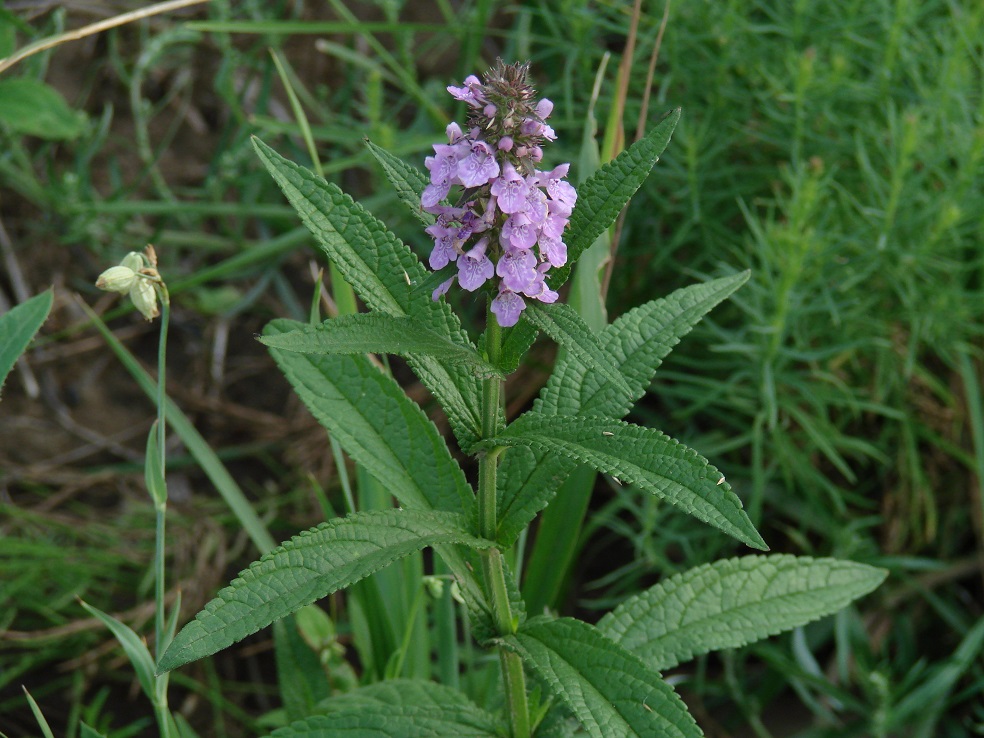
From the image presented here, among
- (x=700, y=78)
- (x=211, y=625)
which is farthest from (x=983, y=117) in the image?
(x=211, y=625)

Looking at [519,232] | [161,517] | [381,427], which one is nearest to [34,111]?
[161,517]

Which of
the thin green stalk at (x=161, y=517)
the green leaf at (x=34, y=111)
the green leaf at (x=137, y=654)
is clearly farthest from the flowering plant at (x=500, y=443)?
the green leaf at (x=34, y=111)

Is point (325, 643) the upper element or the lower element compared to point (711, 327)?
lower

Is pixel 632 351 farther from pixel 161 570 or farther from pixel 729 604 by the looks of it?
pixel 161 570

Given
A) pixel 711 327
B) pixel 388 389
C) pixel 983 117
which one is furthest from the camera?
pixel 711 327

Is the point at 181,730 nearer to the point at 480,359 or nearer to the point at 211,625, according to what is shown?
the point at 211,625

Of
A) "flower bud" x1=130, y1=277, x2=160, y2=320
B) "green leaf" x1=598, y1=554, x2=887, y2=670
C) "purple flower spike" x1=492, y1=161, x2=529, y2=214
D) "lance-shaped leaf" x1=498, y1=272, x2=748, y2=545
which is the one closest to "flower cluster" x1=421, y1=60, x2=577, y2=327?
"purple flower spike" x1=492, y1=161, x2=529, y2=214

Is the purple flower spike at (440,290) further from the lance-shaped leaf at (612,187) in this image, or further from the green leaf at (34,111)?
the green leaf at (34,111)
